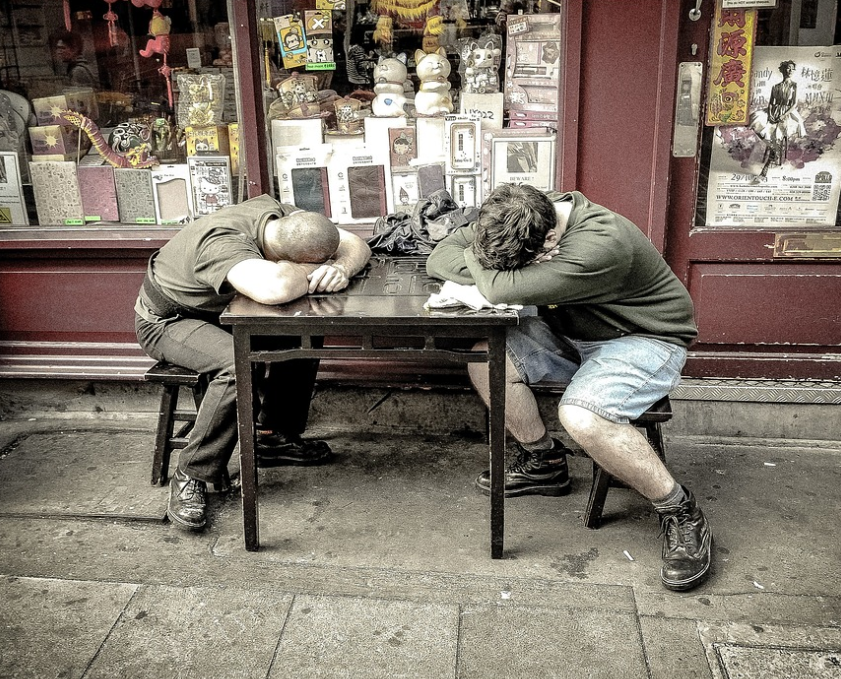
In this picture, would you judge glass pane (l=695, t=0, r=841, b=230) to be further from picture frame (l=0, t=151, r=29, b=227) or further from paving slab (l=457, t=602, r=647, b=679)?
picture frame (l=0, t=151, r=29, b=227)

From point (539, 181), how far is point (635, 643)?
2283 millimetres

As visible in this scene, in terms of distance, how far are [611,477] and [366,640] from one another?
121cm

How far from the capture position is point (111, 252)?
446cm

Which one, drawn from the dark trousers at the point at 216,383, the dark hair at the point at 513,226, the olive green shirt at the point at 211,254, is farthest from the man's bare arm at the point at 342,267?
the dark hair at the point at 513,226

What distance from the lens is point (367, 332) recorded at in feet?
9.65

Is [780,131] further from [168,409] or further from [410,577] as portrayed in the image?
[168,409]

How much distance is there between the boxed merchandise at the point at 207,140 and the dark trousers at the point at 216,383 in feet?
3.58

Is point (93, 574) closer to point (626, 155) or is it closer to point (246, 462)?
point (246, 462)

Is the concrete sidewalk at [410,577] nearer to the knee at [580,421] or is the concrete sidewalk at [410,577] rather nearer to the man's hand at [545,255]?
the knee at [580,421]

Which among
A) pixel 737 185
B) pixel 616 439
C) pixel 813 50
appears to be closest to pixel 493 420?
pixel 616 439

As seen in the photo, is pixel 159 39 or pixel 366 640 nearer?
pixel 366 640

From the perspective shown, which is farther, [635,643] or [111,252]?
[111,252]

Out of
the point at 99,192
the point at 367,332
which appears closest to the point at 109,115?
the point at 99,192

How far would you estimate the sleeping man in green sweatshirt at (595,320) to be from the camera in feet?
10.1
